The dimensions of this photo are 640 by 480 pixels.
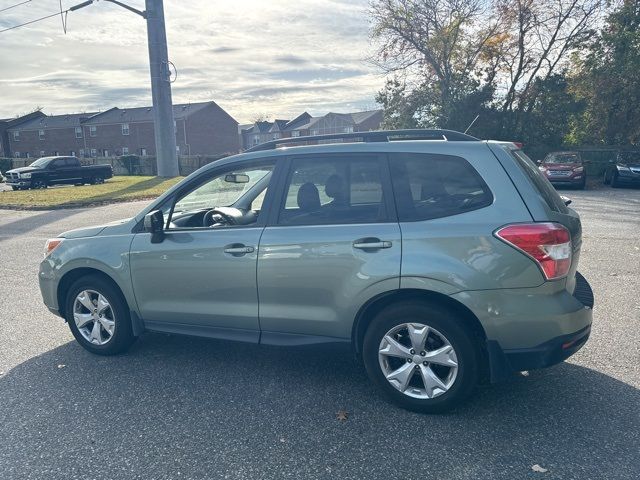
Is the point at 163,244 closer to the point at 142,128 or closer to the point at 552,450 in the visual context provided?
the point at 552,450

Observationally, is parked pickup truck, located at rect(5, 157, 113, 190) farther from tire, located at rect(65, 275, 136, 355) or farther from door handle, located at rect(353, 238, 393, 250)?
door handle, located at rect(353, 238, 393, 250)

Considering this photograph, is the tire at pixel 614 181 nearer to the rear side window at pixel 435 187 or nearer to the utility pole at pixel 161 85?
the utility pole at pixel 161 85

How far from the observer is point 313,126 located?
7981 centimetres

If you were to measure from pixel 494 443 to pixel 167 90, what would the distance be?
22.9m

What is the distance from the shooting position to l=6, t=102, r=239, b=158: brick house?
62938 millimetres

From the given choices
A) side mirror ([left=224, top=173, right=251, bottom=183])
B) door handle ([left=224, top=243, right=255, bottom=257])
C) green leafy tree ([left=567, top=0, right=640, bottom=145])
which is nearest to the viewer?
door handle ([left=224, top=243, right=255, bottom=257])

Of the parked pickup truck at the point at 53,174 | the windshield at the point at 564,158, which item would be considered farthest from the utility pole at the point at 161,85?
the windshield at the point at 564,158

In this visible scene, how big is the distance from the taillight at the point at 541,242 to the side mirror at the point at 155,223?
2541mm

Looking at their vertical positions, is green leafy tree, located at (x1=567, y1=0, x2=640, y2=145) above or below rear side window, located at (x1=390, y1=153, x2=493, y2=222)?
above

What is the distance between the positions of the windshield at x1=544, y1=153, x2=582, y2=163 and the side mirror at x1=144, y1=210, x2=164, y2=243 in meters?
21.5

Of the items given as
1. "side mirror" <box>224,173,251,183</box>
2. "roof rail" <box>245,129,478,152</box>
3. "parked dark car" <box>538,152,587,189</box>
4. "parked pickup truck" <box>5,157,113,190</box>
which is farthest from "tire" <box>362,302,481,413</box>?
"parked pickup truck" <box>5,157,113,190</box>

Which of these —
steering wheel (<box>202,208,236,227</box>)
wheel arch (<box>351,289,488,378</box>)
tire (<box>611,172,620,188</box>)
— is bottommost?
tire (<box>611,172,620,188</box>)

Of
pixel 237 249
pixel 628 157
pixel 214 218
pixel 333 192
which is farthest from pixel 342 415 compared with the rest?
pixel 628 157

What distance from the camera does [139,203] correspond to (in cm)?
1841
